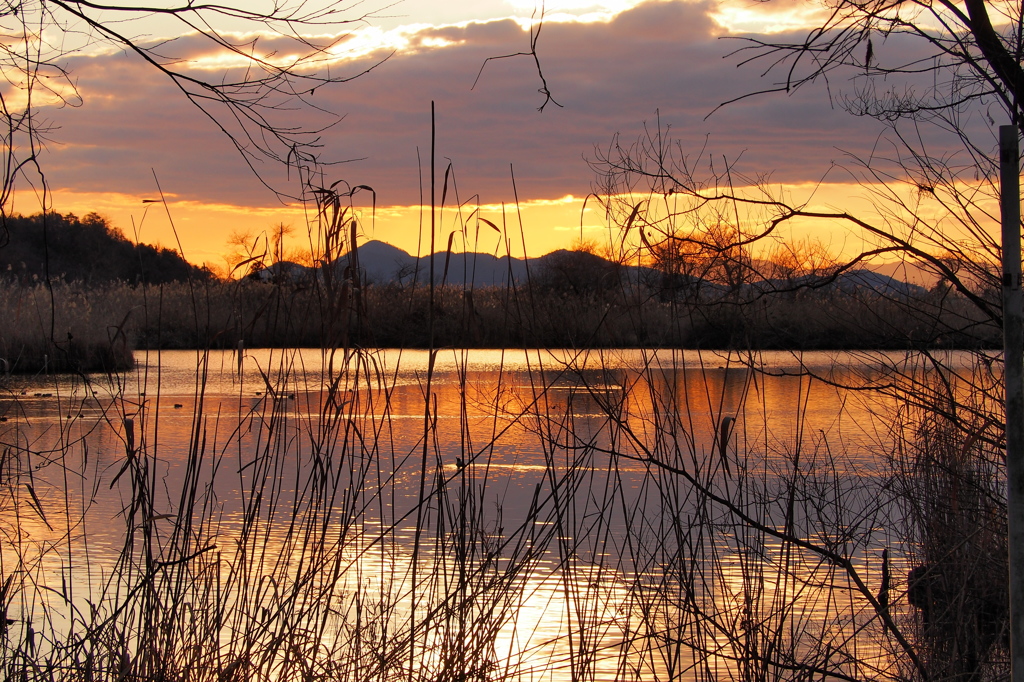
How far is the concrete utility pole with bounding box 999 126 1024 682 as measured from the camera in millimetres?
1078

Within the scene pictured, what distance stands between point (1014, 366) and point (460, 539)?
1224 mm

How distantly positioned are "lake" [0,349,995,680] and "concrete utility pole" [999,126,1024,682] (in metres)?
0.60

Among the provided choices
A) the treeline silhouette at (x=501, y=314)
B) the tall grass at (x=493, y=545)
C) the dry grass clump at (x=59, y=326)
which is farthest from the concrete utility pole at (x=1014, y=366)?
the dry grass clump at (x=59, y=326)

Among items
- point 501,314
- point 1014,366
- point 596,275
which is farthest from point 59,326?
point 1014,366

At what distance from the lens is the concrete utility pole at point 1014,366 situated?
1078 mm

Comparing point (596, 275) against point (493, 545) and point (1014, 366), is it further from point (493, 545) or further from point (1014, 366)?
point (1014, 366)

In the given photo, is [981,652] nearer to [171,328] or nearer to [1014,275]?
[1014,275]

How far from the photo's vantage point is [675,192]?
2418 mm

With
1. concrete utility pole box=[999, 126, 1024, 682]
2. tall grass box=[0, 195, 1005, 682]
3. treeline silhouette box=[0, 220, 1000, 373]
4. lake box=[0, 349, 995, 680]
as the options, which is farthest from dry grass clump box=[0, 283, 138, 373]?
concrete utility pole box=[999, 126, 1024, 682]

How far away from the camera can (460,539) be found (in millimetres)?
1998

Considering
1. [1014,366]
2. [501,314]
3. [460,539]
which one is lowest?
[460,539]

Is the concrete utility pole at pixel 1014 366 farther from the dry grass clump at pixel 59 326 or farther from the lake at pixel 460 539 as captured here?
the dry grass clump at pixel 59 326

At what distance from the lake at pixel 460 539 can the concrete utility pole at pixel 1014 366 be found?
1.95ft

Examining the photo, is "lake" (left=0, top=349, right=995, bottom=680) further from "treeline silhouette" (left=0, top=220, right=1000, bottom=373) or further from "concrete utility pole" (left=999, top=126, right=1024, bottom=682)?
"concrete utility pole" (left=999, top=126, right=1024, bottom=682)
